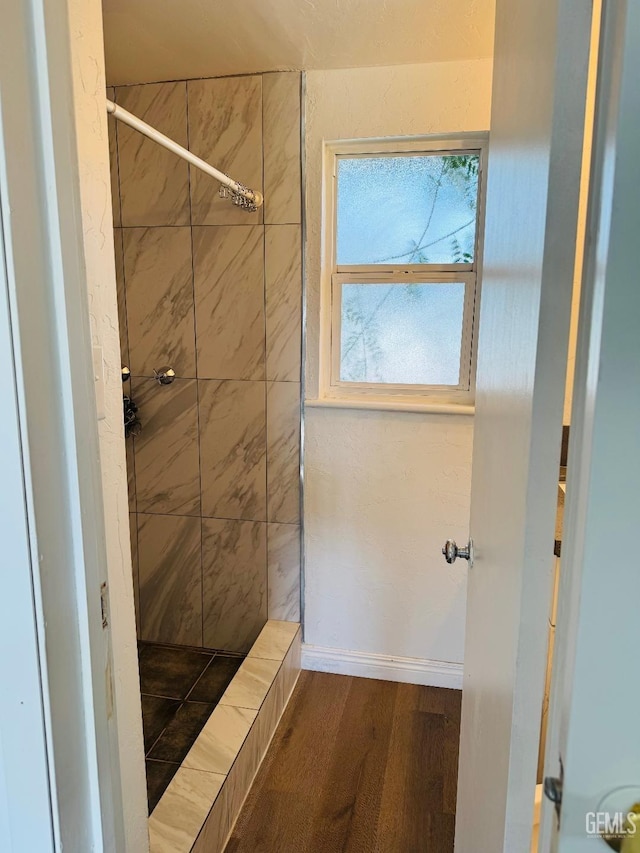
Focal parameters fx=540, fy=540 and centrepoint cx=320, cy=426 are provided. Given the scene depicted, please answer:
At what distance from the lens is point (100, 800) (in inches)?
27.3

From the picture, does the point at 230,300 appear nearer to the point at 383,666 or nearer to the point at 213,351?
the point at 213,351

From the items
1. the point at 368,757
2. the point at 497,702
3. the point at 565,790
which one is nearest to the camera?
the point at 565,790

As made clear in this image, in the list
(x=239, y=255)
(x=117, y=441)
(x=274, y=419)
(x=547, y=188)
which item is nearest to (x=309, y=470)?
(x=274, y=419)

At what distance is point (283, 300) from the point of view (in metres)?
2.11

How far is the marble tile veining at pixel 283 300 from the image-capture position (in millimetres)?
2076

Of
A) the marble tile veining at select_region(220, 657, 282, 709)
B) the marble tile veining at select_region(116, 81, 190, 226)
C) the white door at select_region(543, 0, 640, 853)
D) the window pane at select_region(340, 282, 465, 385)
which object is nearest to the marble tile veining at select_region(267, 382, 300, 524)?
the window pane at select_region(340, 282, 465, 385)

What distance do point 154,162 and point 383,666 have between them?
225cm

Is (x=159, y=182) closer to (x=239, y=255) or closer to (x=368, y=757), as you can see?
(x=239, y=255)

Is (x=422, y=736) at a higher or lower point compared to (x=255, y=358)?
lower

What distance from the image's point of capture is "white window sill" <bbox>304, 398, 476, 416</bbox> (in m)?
2.04

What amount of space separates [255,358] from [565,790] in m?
1.86

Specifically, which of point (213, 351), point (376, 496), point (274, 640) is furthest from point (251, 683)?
point (213, 351)

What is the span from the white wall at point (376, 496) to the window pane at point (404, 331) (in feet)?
0.52

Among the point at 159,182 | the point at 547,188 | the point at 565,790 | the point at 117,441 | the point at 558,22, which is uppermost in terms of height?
the point at 159,182
